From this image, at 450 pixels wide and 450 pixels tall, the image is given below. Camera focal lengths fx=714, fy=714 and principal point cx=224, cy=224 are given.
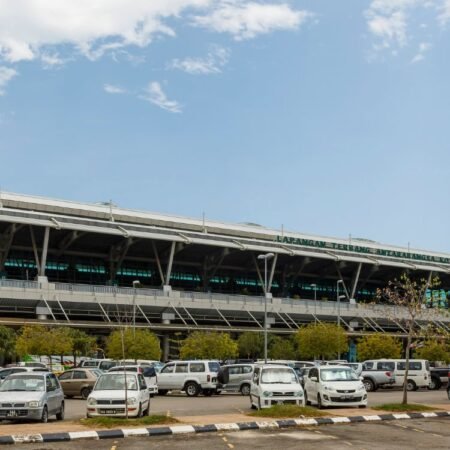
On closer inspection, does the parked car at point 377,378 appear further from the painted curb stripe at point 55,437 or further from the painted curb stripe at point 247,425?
the painted curb stripe at point 55,437

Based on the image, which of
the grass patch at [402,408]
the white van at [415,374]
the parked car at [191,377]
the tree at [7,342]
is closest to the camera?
the grass patch at [402,408]

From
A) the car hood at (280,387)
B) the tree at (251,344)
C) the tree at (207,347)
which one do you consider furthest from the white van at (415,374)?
the tree at (251,344)

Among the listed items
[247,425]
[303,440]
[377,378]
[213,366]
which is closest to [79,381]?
[213,366]

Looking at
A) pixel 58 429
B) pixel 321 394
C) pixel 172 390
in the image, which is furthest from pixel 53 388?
pixel 172 390

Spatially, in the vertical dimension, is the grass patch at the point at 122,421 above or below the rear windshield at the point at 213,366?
A: below

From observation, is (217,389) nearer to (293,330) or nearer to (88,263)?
(293,330)

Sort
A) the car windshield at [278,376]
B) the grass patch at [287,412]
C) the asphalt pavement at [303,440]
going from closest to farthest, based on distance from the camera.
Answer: the asphalt pavement at [303,440], the grass patch at [287,412], the car windshield at [278,376]

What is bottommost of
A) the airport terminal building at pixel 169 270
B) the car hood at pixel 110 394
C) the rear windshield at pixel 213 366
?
the rear windshield at pixel 213 366

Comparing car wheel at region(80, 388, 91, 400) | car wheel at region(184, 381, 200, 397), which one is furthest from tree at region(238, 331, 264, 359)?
car wheel at region(80, 388, 91, 400)

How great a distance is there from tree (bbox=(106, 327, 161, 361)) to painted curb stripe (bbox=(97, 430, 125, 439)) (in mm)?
40114

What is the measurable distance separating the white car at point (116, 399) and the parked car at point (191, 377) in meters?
14.1

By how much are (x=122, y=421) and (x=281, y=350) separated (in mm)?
51512

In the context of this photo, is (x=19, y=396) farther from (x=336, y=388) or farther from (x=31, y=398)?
(x=336, y=388)

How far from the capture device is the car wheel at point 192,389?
36.3 metres
